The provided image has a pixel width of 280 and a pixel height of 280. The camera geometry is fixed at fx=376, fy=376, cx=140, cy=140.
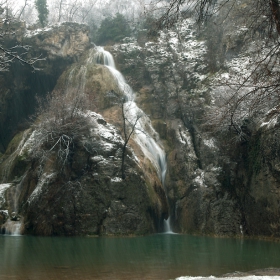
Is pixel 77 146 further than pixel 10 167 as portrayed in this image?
No

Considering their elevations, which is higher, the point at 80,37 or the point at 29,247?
the point at 80,37

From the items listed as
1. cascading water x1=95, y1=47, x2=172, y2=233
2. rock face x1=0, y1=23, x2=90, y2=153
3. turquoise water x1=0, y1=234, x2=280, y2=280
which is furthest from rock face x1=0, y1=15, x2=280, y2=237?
rock face x1=0, y1=23, x2=90, y2=153

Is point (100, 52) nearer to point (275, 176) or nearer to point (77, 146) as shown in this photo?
point (77, 146)

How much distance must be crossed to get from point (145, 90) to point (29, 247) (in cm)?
2215

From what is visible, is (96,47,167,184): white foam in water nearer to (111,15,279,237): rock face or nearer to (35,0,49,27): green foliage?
(111,15,279,237): rock face

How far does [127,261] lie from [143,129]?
19.8 m

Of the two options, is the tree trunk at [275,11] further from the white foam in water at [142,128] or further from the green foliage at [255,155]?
the white foam in water at [142,128]

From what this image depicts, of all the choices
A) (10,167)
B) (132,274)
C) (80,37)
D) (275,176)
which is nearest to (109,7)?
(80,37)

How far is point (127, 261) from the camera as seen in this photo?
1284 cm

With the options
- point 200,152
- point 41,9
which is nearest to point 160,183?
point 200,152

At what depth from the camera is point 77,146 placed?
2609 centimetres

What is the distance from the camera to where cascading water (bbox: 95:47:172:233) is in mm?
28517

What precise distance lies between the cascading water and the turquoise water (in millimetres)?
9980

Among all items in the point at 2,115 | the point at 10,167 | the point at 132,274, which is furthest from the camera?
the point at 2,115
